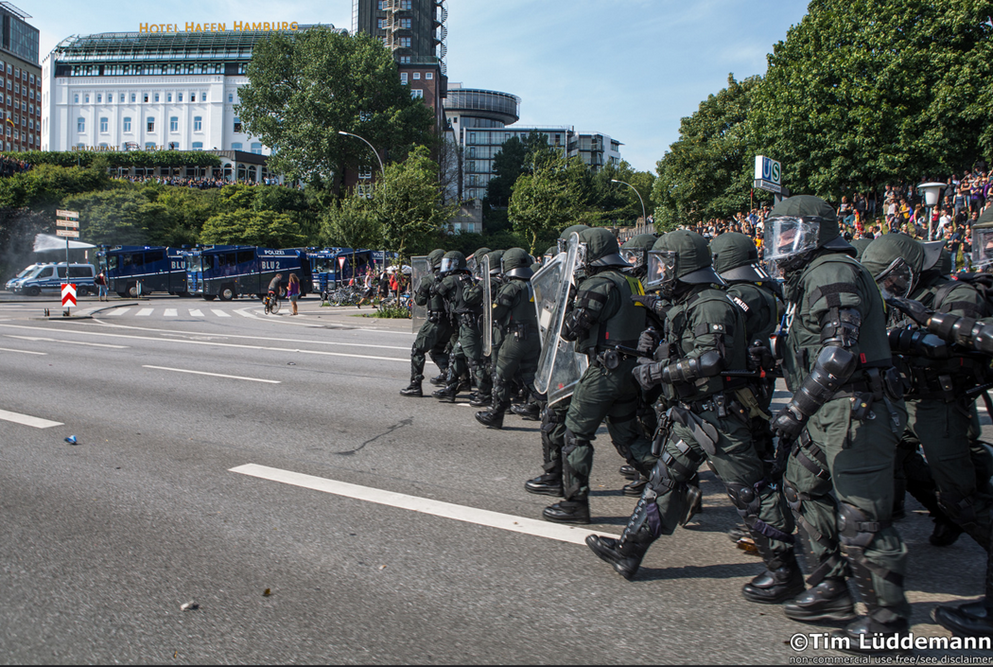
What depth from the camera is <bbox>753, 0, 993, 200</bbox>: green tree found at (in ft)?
76.2

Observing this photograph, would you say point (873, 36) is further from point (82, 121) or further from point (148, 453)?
point (82, 121)

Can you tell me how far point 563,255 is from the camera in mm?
4645

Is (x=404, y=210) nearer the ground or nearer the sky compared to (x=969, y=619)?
nearer the sky

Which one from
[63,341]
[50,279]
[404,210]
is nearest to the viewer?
Result: [63,341]

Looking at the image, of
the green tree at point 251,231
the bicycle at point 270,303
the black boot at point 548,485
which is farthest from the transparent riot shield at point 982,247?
the green tree at point 251,231

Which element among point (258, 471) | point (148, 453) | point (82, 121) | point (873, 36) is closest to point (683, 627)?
point (258, 471)

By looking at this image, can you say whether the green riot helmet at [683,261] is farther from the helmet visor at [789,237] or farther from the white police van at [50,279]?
the white police van at [50,279]

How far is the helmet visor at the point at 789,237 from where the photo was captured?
3.26 metres

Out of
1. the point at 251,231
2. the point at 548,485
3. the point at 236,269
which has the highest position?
the point at 251,231

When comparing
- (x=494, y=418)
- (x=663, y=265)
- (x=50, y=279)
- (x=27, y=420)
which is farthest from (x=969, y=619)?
(x=50, y=279)

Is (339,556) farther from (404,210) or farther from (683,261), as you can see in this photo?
(404,210)

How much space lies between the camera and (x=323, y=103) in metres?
52.7

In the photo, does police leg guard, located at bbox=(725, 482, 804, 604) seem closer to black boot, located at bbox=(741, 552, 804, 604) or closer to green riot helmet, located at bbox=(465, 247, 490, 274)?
black boot, located at bbox=(741, 552, 804, 604)

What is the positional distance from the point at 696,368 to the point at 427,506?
6.79 ft
